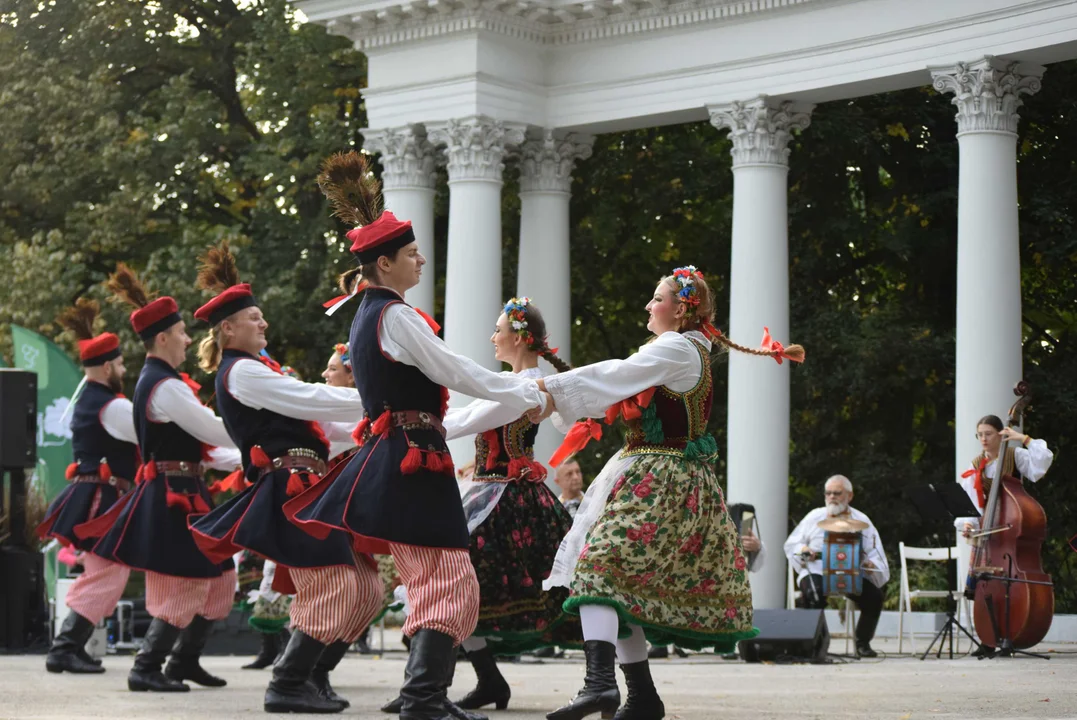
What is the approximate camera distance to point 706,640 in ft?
26.6

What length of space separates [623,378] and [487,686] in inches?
Answer: 84.1

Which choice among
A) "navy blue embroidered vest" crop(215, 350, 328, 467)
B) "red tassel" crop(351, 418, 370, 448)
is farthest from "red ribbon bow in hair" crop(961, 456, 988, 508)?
"red tassel" crop(351, 418, 370, 448)

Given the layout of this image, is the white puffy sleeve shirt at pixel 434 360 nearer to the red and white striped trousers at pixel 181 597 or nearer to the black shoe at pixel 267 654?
the red and white striped trousers at pixel 181 597

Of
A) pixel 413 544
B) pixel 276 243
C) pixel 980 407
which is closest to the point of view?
pixel 413 544

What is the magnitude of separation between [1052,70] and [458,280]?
7.59 metres

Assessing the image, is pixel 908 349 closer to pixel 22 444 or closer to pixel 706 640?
pixel 22 444

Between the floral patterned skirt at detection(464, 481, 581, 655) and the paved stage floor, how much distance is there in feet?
1.24

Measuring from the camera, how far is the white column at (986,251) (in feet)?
58.0

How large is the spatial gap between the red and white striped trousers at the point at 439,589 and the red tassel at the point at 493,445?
6.27ft

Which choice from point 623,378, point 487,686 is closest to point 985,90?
point 487,686

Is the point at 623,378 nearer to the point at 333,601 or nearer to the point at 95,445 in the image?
the point at 333,601

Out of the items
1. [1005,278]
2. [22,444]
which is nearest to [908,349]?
[1005,278]

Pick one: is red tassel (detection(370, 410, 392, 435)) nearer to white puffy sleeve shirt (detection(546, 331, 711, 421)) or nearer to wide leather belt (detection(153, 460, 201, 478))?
white puffy sleeve shirt (detection(546, 331, 711, 421))

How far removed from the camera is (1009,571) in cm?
1378
